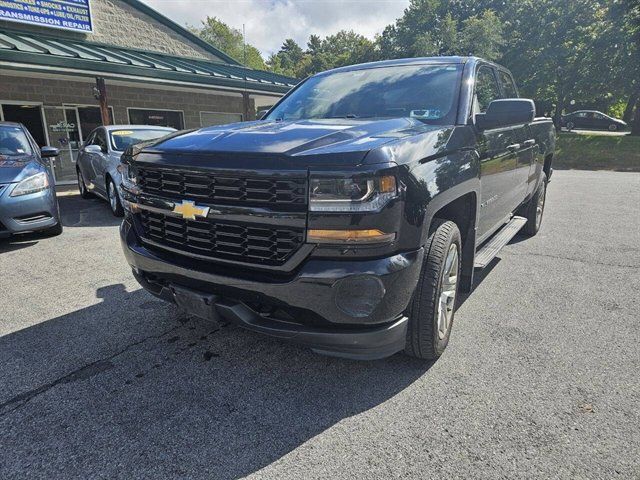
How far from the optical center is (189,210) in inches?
94.8

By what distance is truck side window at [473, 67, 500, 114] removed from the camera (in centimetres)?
338

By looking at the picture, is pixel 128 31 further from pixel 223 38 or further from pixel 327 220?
pixel 223 38

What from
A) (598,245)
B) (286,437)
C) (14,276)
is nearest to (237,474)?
(286,437)

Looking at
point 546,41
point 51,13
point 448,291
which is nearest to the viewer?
point 448,291

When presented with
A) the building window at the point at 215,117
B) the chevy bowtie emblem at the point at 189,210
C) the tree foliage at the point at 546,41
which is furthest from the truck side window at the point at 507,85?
the tree foliage at the point at 546,41

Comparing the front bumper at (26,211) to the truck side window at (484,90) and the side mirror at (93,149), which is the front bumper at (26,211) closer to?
the side mirror at (93,149)

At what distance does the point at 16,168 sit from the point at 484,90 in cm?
554

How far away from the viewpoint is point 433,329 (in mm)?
2547

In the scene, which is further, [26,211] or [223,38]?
[223,38]

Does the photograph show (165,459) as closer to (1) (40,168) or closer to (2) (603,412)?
(2) (603,412)

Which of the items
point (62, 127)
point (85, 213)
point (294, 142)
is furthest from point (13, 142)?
point (62, 127)

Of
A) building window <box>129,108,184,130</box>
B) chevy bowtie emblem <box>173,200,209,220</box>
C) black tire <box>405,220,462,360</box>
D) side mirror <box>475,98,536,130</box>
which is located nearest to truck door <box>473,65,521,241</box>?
side mirror <box>475,98,536,130</box>

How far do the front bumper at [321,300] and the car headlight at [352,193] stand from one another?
0.86 ft

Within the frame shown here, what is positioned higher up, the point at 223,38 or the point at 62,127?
the point at 223,38
